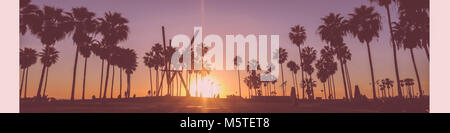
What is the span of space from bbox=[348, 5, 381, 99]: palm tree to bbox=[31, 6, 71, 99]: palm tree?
130 ft

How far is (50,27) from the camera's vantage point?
119ft

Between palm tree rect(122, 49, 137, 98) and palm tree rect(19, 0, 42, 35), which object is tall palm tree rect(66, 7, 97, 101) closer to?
palm tree rect(19, 0, 42, 35)

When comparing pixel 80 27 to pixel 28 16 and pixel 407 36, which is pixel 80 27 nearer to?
pixel 28 16

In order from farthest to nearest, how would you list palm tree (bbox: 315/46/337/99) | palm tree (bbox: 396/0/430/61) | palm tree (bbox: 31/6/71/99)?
palm tree (bbox: 315/46/337/99) → palm tree (bbox: 31/6/71/99) → palm tree (bbox: 396/0/430/61)

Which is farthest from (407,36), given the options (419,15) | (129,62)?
(129,62)

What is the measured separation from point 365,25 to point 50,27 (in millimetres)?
41046

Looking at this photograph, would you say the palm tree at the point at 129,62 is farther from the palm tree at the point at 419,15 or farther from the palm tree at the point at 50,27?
the palm tree at the point at 419,15

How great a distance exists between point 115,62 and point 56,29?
2266 centimetres

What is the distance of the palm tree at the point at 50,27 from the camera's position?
3489 centimetres

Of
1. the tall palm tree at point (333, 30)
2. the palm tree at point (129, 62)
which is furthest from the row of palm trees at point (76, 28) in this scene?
the tall palm tree at point (333, 30)

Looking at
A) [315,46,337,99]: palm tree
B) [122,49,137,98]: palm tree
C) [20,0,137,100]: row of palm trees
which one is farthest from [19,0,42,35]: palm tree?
[315,46,337,99]: palm tree

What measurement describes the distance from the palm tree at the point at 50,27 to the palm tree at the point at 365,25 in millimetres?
39667

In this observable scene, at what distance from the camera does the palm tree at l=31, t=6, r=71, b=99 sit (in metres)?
34.9
